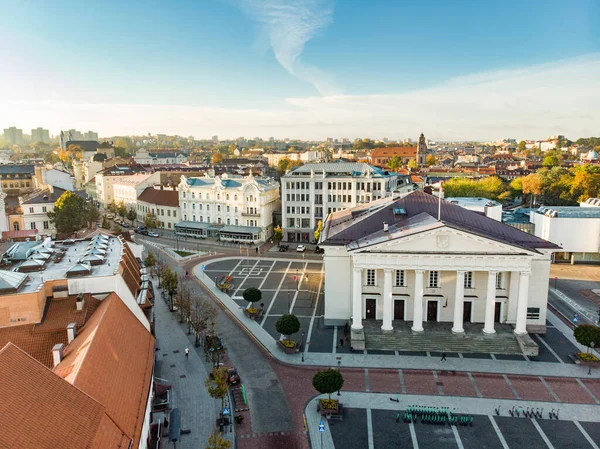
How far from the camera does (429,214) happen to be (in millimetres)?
47156

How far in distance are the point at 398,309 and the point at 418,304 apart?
142 inches

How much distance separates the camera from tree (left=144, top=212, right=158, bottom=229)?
97.8 m

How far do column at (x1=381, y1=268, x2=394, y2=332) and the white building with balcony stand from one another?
46.7 m

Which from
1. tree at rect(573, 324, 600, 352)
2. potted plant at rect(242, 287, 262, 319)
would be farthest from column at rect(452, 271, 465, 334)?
potted plant at rect(242, 287, 262, 319)

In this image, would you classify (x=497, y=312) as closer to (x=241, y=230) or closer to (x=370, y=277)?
(x=370, y=277)

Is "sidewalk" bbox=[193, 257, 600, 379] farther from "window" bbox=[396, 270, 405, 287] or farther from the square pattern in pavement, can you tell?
"window" bbox=[396, 270, 405, 287]

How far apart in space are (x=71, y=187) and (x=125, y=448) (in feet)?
373

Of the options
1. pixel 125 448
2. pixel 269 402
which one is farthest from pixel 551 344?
pixel 125 448

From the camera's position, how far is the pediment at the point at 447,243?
39.8 metres

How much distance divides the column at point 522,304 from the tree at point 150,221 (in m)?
77.2

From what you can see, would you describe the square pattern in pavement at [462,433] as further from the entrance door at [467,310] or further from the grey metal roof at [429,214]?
the grey metal roof at [429,214]

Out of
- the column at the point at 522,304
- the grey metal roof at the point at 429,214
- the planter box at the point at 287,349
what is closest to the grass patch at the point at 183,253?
the grey metal roof at the point at 429,214

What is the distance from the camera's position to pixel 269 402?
3297 centimetres

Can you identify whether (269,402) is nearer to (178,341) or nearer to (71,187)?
(178,341)
